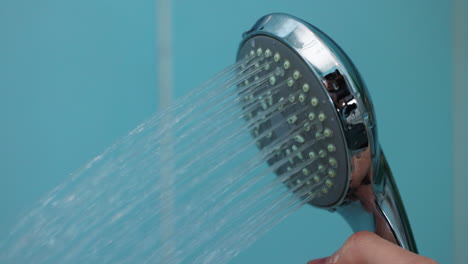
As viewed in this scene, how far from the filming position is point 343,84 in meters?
0.40

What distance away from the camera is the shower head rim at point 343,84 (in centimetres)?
40

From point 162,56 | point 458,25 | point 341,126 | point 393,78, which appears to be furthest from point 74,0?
point 458,25

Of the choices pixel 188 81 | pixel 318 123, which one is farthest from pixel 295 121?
pixel 188 81

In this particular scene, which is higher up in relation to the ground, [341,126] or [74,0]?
[74,0]

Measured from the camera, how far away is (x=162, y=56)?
2.26 ft

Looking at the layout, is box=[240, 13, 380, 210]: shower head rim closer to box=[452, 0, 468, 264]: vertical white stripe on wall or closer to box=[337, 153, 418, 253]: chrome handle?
box=[337, 153, 418, 253]: chrome handle

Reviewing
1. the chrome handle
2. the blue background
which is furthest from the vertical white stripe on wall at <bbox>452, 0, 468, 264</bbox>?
the chrome handle

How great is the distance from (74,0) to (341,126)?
1.28ft

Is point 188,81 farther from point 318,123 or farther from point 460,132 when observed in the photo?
point 460,132

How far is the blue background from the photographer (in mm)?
618

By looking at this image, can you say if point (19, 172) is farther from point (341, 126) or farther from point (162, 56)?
point (341, 126)

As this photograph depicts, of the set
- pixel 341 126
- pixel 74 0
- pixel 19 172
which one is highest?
pixel 74 0

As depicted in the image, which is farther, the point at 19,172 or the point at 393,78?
the point at 393,78

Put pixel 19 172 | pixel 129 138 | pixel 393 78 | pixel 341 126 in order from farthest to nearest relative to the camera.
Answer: pixel 393 78 < pixel 19 172 < pixel 129 138 < pixel 341 126
